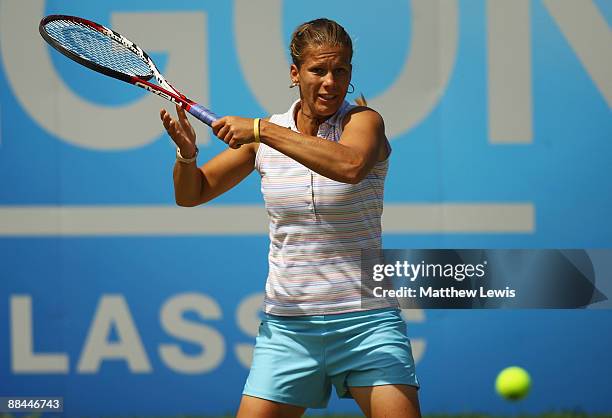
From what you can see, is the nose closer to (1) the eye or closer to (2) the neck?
(1) the eye

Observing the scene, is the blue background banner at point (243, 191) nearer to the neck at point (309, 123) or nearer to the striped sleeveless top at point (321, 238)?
the neck at point (309, 123)

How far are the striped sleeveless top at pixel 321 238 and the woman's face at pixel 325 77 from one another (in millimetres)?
201

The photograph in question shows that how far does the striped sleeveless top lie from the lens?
2922 mm

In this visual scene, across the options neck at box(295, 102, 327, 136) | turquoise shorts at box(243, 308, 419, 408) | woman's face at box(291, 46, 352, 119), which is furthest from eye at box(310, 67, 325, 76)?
turquoise shorts at box(243, 308, 419, 408)

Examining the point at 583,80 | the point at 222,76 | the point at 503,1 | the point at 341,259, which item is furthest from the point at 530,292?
the point at 341,259

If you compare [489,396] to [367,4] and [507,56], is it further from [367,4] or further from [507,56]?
[367,4]

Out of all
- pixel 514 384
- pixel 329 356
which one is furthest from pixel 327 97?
pixel 514 384

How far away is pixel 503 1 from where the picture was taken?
4691 millimetres

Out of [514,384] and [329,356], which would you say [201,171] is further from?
[514,384]

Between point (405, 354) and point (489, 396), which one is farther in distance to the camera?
point (489, 396)

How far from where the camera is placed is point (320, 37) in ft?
9.78

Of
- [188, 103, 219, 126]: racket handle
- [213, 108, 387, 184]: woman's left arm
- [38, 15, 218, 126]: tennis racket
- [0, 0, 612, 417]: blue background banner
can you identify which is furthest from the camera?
[0, 0, 612, 417]: blue background banner

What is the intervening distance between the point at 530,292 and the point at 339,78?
216cm

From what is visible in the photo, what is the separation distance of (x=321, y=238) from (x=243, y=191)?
1934mm
